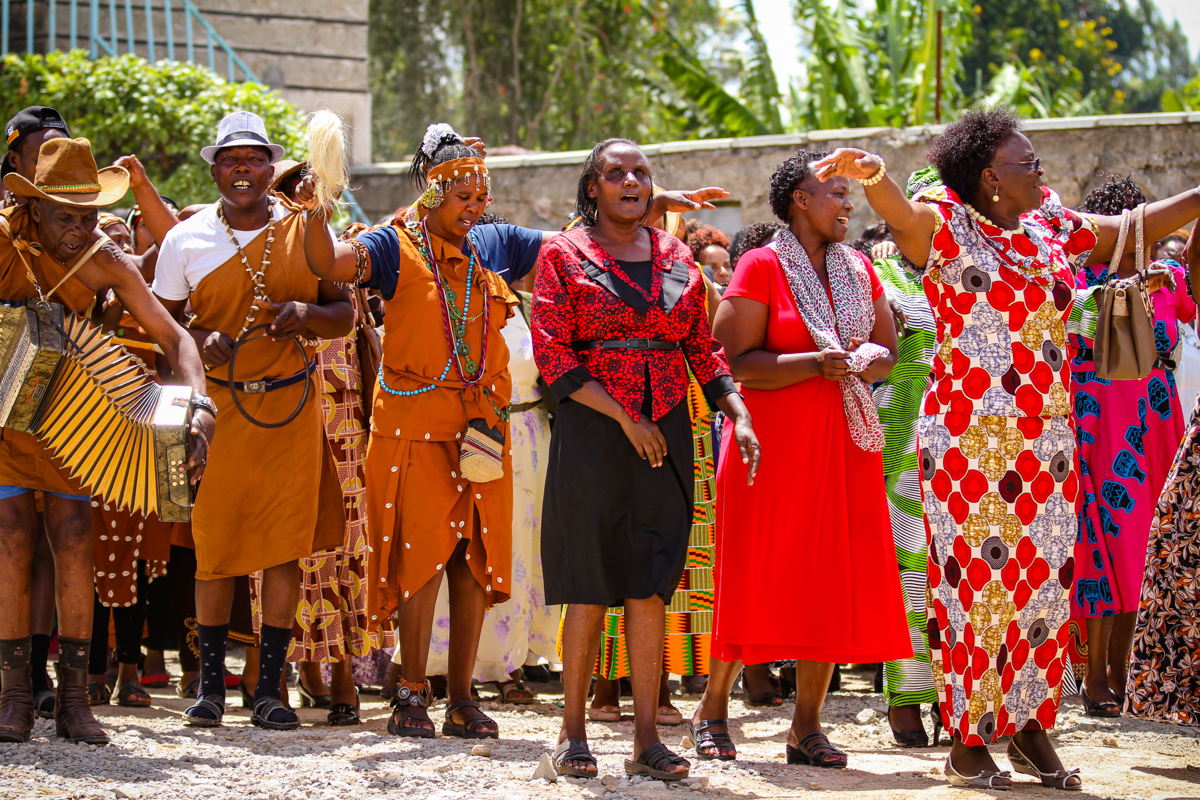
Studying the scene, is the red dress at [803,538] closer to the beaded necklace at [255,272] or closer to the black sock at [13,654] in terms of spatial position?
the beaded necklace at [255,272]

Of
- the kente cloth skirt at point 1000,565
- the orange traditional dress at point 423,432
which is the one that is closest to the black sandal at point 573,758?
the orange traditional dress at point 423,432

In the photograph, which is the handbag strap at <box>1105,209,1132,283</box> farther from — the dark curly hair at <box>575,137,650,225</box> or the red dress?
the dark curly hair at <box>575,137,650,225</box>

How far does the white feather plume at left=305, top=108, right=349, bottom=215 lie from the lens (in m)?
4.46

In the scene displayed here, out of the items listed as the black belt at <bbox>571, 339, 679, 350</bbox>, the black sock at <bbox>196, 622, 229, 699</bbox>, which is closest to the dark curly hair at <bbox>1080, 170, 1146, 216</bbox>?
the black belt at <bbox>571, 339, 679, 350</bbox>

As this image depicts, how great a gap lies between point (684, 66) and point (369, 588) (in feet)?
34.1

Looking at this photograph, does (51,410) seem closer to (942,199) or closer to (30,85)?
(942,199)

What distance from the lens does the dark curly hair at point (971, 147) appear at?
4477 mm

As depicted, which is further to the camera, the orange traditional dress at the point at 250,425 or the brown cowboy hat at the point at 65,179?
the orange traditional dress at the point at 250,425

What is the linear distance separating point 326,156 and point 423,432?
118 centimetres

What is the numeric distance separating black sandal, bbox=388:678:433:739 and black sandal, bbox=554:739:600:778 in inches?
36.5

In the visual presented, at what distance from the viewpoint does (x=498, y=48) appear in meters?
17.7

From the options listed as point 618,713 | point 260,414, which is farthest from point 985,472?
point 260,414

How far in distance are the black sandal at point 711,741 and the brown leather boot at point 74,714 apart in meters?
2.23

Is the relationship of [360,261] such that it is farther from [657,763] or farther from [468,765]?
[657,763]
